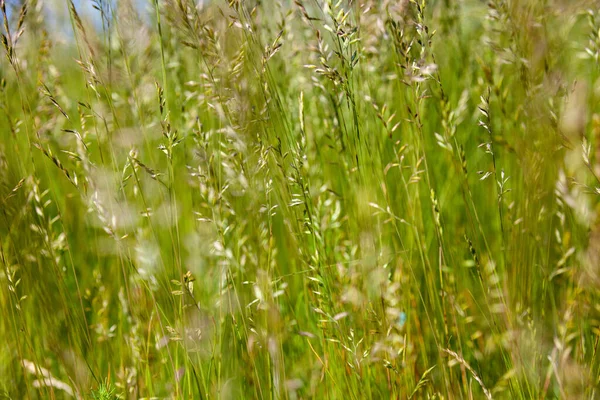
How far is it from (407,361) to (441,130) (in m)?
1.21

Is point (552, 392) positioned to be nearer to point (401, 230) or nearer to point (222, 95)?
point (401, 230)

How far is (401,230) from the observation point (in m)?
1.87

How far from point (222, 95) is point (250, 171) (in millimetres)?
195

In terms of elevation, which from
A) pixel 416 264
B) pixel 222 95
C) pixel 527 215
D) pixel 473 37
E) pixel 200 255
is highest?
pixel 222 95

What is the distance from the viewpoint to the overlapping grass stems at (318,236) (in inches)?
48.3

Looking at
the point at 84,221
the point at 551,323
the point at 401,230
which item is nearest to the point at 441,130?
the point at 401,230

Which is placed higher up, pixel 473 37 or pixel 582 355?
pixel 473 37

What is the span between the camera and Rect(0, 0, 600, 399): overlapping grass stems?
1226 mm

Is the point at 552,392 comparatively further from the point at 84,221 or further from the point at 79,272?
the point at 84,221

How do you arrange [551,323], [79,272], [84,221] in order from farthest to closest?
[84,221] → [79,272] → [551,323]

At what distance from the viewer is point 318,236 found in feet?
4.04

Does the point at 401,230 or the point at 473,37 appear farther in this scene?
the point at 473,37

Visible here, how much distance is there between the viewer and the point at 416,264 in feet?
5.92

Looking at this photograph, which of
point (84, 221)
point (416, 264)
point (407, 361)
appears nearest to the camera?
point (407, 361)
